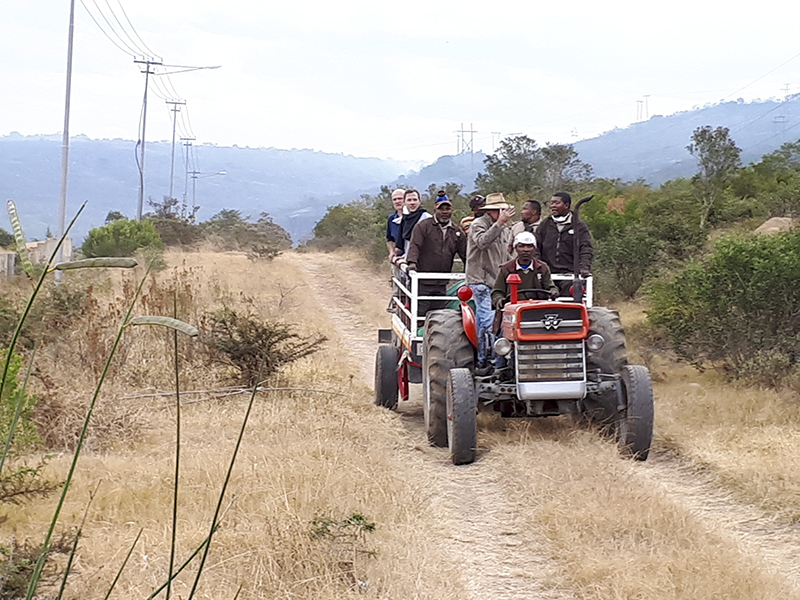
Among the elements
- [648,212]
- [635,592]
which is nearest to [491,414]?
[635,592]

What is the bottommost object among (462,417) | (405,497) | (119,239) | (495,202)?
(405,497)

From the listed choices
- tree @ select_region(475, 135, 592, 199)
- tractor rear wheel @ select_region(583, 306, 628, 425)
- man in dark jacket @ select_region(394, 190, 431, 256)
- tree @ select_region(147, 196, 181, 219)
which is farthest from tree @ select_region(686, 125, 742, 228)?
tree @ select_region(147, 196, 181, 219)

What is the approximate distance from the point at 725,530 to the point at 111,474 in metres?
3.96

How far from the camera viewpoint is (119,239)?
104ft

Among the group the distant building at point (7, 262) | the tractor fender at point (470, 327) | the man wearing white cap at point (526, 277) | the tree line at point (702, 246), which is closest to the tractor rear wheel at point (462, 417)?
the tractor fender at point (470, 327)

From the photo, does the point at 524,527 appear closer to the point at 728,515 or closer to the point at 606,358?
the point at 728,515

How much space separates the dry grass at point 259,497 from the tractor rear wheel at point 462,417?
38 centimetres

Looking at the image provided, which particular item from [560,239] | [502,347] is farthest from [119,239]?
[502,347]

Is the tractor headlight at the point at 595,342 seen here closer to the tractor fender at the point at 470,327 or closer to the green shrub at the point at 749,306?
the tractor fender at the point at 470,327

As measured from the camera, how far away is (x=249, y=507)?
5.76 m

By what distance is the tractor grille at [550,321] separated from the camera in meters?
7.75

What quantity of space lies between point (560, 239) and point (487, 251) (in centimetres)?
82

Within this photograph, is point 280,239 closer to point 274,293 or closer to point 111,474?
point 274,293

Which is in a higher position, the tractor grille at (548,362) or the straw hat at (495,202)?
the straw hat at (495,202)
